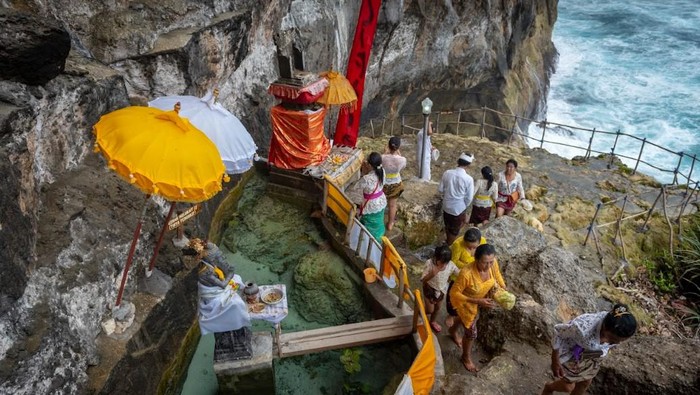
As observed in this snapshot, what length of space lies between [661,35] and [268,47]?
45.8 m

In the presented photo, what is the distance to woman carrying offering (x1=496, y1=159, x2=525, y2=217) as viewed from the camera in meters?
8.70

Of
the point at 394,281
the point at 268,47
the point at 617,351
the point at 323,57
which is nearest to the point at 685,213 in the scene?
the point at 617,351

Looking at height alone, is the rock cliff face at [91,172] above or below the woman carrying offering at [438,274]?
above

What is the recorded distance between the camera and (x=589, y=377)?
484 cm

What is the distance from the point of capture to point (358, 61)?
35.6 feet

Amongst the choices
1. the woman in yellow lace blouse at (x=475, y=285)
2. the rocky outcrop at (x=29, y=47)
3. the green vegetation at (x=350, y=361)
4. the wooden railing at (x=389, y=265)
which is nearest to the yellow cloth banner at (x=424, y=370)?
the wooden railing at (x=389, y=265)

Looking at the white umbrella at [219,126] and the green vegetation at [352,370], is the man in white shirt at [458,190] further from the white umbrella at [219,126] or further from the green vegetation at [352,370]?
the white umbrella at [219,126]

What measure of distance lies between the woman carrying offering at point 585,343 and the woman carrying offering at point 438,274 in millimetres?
1478

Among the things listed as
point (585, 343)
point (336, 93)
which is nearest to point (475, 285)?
point (585, 343)

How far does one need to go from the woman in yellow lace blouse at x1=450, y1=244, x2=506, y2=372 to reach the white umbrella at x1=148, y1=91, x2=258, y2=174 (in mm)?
3195

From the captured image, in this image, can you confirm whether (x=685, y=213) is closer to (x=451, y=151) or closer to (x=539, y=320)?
(x=451, y=151)

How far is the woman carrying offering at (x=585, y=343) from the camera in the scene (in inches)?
169

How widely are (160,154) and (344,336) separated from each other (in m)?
3.48

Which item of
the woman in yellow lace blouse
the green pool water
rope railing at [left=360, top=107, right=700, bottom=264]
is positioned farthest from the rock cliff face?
rope railing at [left=360, top=107, right=700, bottom=264]
